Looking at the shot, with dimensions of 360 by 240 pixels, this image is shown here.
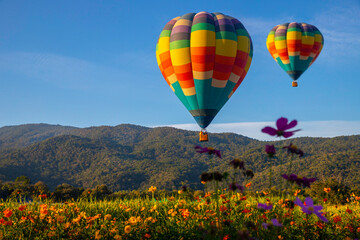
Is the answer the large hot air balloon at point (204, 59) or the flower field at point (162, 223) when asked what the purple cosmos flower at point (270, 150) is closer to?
the flower field at point (162, 223)

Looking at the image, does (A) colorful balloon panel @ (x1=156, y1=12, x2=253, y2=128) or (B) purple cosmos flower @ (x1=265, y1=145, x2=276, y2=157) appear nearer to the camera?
(B) purple cosmos flower @ (x1=265, y1=145, x2=276, y2=157)

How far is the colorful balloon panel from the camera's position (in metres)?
16.4

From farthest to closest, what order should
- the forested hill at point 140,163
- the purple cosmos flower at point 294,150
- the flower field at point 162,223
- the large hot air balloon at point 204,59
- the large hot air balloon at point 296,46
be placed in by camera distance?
the forested hill at point 140,163 → the large hot air balloon at point 296,46 → the large hot air balloon at point 204,59 → the flower field at point 162,223 → the purple cosmos flower at point 294,150

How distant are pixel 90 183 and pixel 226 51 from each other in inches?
6108

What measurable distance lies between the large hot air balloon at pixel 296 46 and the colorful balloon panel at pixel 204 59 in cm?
1365

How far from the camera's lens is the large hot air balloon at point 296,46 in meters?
29.3

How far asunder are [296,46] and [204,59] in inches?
667

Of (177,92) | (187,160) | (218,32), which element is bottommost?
(187,160)

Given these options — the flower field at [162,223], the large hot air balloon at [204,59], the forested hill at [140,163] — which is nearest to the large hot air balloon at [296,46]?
the large hot air balloon at [204,59]

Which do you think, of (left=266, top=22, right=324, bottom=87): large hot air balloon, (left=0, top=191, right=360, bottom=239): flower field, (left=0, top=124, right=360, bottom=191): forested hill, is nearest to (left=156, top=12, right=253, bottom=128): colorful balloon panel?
(left=0, top=191, right=360, bottom=239): flower field

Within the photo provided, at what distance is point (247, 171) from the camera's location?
141 inches

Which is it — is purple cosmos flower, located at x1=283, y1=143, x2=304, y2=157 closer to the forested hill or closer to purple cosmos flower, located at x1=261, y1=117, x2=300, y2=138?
purple cosmos flower, located at x1=261, y1=117, x2=300, y2=138

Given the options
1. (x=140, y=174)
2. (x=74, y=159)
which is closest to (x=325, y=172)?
(x=140, y=174)

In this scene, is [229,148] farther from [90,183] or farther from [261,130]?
[261,130]
